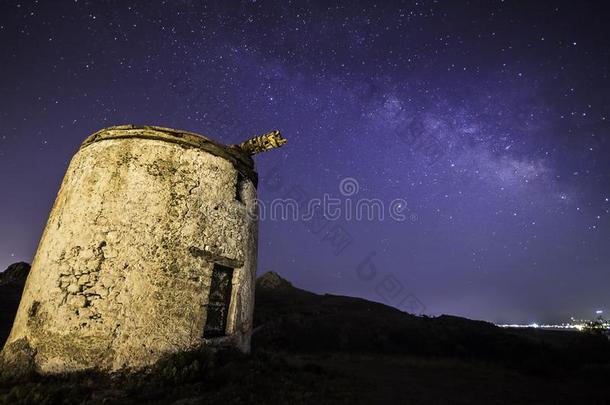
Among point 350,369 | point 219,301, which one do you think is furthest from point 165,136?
point 350,369

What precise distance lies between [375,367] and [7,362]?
11.5 meters

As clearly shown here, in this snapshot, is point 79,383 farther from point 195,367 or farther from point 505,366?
point 505,366

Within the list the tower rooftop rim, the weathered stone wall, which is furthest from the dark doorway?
the tower rooftop rim

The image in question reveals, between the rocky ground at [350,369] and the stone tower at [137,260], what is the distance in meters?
0.53

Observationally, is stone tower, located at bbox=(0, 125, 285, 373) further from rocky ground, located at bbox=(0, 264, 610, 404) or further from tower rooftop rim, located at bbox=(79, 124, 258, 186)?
rocky ground, located at bbox=(0, 264, 610, 404)

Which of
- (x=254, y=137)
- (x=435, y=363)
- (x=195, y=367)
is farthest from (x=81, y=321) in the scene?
(x=435, y=363)

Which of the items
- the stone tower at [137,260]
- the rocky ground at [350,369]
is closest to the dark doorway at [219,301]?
the stone tower at [137,260]

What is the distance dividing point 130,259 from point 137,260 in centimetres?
13

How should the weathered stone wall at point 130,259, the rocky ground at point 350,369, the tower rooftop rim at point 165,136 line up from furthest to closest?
the tower rooftop rim at point 165,136 → the weathered stone wall at point 130,259 → the rocky ground at point 350,369

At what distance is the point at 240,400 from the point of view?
18.6 ft

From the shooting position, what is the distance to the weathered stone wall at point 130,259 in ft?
20.1

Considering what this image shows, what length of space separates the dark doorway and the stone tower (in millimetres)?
25

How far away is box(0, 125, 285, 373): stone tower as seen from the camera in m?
6.13

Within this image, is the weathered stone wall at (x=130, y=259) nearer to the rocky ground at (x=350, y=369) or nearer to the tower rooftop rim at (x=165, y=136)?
the tower rooftop rim at (x=165, y=136)
